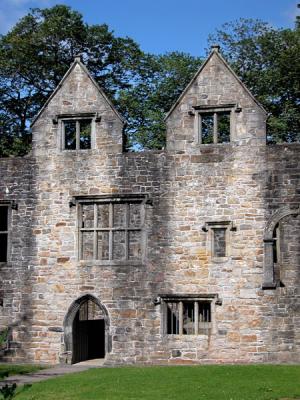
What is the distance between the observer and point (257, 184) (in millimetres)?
23422

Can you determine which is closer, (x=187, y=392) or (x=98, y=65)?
(x=187, y=392)

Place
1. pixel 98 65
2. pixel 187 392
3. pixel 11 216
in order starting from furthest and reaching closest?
pixel 98 65, pixel 11 216, pixel 187 392

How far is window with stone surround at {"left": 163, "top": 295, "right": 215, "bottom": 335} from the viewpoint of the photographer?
23344 millimetres

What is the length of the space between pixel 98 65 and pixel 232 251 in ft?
74.2

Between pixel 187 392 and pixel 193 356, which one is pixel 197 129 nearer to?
pixel 193 356

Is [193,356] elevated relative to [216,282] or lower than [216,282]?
lower

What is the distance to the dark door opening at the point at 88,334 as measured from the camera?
24.8 metres

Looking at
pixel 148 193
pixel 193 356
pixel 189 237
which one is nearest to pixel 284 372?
pixel 193 356

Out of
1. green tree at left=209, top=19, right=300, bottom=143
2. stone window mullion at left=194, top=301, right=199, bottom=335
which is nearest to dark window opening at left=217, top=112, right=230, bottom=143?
green tree at left=209, top=19, right=300, bottom=143

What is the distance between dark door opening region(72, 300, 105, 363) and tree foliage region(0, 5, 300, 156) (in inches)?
454

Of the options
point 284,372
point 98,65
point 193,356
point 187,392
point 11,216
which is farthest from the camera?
point 98,65

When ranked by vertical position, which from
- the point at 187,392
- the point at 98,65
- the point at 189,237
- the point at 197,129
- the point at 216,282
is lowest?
the point at 187,392

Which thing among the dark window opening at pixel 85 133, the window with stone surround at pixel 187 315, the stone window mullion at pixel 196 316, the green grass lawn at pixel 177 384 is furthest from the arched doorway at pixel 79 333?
the dark window opening at pixel 85 133

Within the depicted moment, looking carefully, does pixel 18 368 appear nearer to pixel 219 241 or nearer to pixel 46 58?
pixel 219 241
